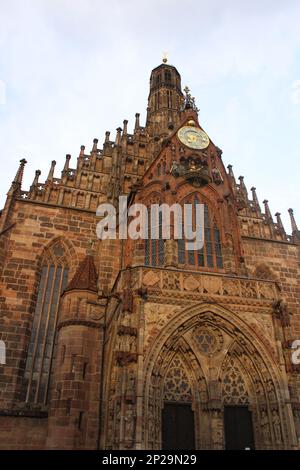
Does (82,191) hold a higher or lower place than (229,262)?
higher

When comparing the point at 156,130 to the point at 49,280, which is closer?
the point at 49,280

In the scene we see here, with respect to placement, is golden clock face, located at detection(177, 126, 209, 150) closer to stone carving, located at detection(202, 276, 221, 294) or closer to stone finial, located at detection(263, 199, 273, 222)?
stone finial, located at detection(263, 199, 273, 222)

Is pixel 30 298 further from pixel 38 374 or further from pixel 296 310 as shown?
pixel 296 310

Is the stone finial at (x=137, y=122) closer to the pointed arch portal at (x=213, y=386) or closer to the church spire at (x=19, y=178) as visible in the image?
the church spire at (x=19, y=178)

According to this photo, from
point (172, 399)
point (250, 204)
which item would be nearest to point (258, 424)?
point (172, 399)

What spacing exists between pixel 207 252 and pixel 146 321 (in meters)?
5.33

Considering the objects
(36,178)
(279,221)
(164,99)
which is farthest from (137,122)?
(279,221)

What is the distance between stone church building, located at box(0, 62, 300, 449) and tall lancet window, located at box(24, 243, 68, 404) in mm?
44

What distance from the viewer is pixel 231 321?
1307 cm

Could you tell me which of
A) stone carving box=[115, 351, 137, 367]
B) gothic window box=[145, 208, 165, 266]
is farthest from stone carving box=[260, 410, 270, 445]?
gothic window box=[145, 208, 165, 266]

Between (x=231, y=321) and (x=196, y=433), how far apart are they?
3635 millimetres

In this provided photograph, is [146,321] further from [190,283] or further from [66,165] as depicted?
[66,165]

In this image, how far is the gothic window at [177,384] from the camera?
12.3m

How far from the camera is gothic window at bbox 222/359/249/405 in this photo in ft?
41.4
